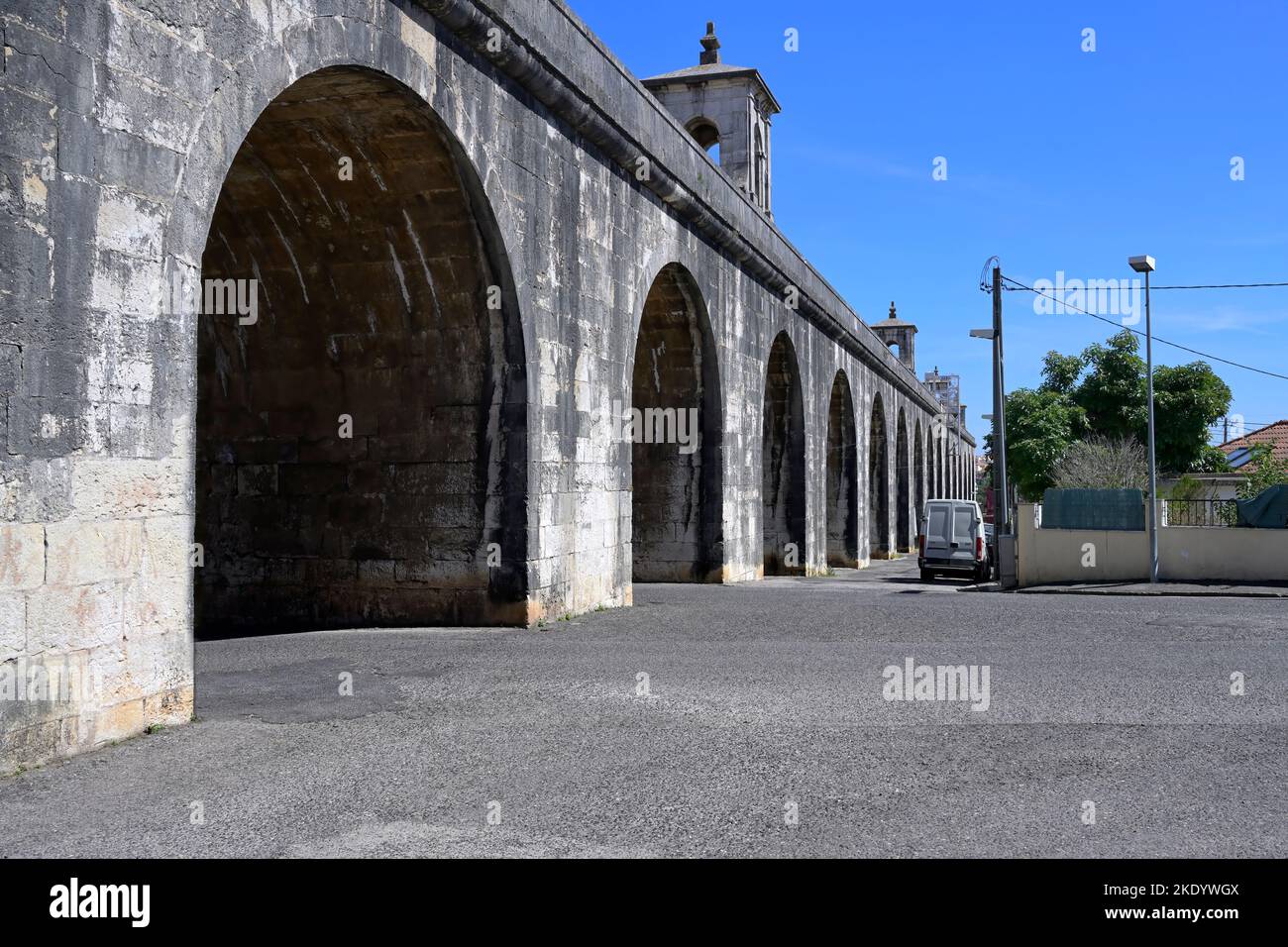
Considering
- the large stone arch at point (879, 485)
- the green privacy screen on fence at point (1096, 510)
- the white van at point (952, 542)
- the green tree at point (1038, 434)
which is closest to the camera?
the green privacy screen on fence at point (1096, 510)

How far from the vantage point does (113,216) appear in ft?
17.9

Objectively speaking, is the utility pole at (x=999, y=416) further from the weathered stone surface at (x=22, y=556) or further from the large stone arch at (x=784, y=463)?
the weathered stone surface at (x=22, y=556)

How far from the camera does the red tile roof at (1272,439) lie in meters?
44.6

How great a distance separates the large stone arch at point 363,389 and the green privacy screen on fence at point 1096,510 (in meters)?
12.4

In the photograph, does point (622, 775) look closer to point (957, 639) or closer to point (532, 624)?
point (532, 624)

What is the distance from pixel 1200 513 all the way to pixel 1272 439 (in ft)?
105

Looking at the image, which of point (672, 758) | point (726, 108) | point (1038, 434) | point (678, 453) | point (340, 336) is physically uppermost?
point (726, 108)

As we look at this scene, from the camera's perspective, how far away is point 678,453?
54.8ft

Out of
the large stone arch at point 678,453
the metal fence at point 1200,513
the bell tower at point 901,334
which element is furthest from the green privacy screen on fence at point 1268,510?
the bell tower at point 901,334

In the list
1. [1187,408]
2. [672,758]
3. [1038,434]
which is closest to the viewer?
[672,758]

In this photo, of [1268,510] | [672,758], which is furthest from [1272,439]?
[672,758]

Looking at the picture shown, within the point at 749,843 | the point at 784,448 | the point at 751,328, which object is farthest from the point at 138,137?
the point at 784,448

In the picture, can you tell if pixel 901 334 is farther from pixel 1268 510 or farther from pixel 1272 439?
pixel 1268 510

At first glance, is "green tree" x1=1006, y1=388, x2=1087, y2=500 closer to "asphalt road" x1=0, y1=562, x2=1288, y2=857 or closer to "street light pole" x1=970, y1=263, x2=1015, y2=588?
"street light pole" x1=970, y1=263, x2=1015, y2=588
